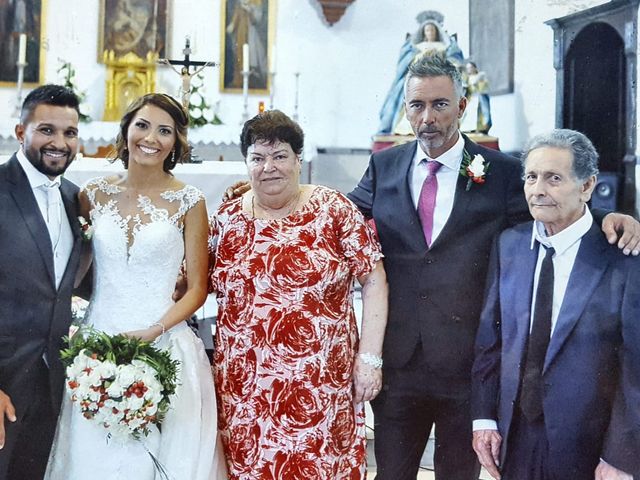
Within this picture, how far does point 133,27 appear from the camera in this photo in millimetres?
8516

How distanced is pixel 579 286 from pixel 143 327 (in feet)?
4.72

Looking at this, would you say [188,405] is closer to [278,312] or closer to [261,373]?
[261,373]

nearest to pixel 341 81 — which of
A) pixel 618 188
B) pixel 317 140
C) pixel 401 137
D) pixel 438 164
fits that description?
pixel 317 140

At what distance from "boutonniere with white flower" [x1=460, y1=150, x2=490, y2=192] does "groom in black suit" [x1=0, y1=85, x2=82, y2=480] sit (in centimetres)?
135

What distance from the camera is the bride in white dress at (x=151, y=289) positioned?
2459 millimetres

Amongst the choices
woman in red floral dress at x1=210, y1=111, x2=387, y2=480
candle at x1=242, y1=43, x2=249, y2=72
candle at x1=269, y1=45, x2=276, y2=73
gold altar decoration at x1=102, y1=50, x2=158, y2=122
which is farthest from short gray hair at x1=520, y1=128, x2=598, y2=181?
gold altar decoration at x1=102, y1=50, x2=158, y2=122

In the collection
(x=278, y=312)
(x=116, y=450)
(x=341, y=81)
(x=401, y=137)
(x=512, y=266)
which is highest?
(x=341, y=81)

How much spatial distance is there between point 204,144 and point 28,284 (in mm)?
5161

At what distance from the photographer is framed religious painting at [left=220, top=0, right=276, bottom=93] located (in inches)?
345

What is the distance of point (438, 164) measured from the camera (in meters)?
2.59

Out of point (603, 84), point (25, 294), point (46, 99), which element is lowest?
point (25, 294)

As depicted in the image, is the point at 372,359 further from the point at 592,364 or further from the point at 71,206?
the point at 71,206

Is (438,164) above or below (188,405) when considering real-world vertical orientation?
above

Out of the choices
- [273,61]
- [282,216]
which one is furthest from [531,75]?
[282,216]
